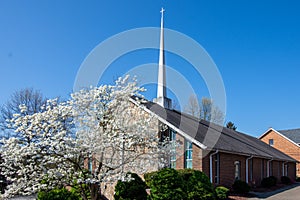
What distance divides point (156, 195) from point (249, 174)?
11.7 metres

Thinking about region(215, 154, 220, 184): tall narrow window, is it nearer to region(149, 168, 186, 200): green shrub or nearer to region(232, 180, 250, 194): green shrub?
region(232, 180, 250, 194): green shrub

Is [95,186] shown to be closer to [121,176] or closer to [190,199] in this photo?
[121,176]

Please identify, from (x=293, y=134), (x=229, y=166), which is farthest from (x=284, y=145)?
(x=229, y=166)

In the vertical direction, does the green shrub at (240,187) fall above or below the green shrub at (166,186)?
below

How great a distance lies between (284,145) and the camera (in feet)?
138

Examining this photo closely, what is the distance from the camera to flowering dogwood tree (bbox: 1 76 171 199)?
9648mm

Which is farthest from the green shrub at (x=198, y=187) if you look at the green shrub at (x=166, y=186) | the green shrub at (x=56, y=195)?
the green shrub at (x=56, y=195)

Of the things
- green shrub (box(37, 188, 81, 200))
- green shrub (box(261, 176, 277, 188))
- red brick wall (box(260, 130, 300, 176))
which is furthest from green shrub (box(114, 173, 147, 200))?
red brick wall (box(260, 130, 300, 176))

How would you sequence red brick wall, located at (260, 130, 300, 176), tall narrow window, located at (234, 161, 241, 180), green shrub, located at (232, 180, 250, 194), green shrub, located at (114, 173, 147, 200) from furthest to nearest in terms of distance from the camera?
red brick wall, located at (260, 130, 300, 176) → tall narrow window, located at (234, 161, 241, 180) → green shrub, located at (232, 180, 250, 194) → green shrub, located at (114, 173, 147, 200)

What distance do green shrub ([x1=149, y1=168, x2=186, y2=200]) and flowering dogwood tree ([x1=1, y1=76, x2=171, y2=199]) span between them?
50cm

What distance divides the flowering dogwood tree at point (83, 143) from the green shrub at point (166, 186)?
50cm

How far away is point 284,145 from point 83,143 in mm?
37919

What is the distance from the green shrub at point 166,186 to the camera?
12.0 meters

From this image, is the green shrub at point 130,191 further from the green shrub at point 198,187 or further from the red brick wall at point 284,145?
the red brick wall at point 284,145
